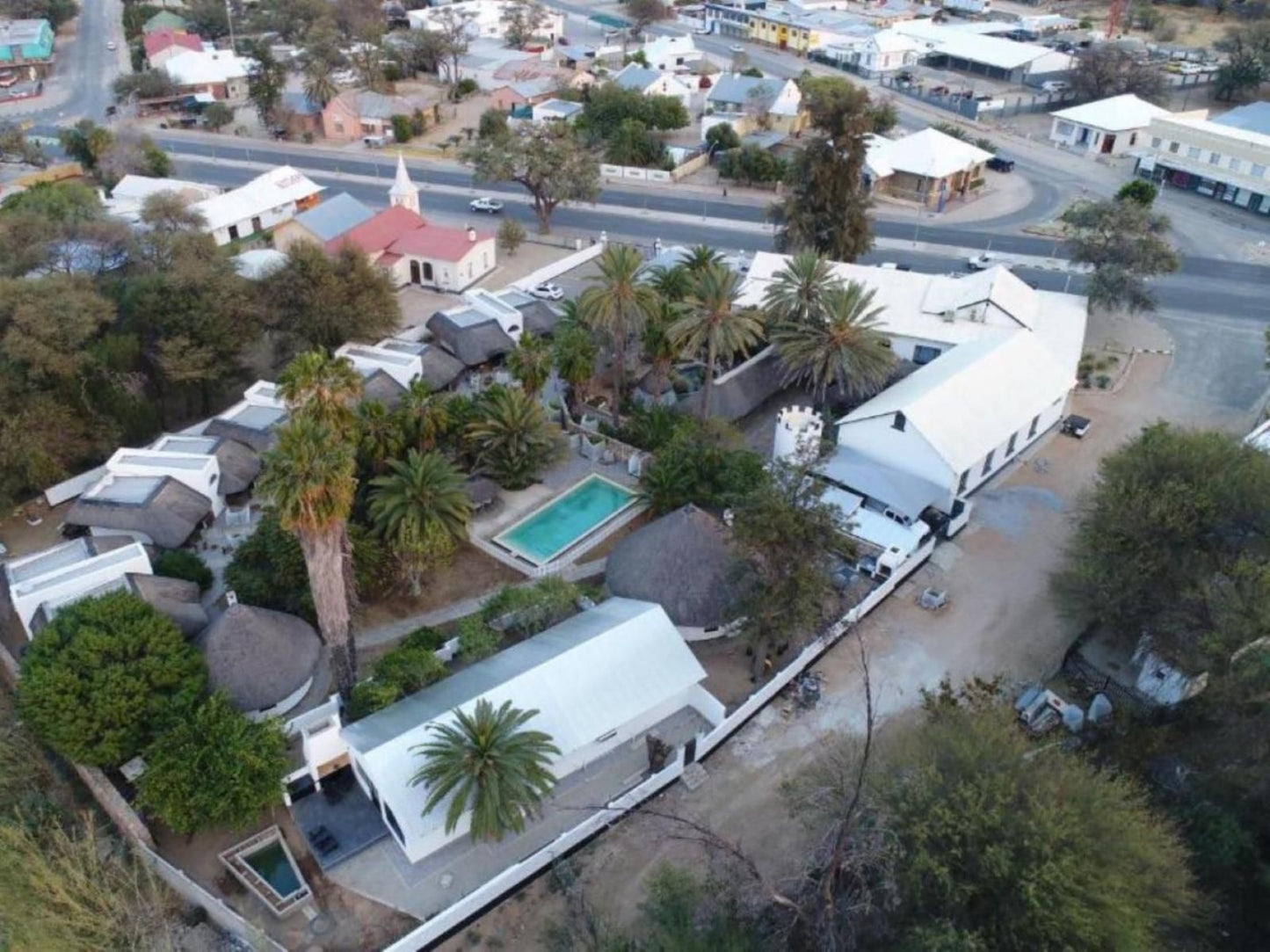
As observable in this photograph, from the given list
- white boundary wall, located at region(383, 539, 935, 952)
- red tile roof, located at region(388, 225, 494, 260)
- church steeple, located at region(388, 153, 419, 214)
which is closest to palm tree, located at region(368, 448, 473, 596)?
white boundary wall, located at region(383, 539, 935, 952)

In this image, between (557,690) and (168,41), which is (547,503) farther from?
(168,41)

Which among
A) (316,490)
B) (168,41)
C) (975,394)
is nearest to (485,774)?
(316,490)

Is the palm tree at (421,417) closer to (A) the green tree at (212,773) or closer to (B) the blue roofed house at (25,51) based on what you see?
(A) the green tree at (212,773)

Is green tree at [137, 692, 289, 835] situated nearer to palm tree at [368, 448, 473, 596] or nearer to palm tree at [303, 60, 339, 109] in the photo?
palm tree at [368, 448, 473, 596]

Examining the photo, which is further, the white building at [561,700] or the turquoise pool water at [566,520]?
the turquoise pool water at [566,520]

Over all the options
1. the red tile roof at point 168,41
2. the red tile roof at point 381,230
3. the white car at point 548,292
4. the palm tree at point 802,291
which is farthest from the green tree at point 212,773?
the red tile roof at point 168,41

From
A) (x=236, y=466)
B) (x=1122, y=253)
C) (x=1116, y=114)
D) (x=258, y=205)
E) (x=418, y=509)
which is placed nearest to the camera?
(x=418, y=509)
